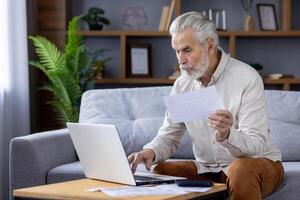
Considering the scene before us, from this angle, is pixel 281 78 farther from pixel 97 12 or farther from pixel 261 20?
pixel 97 12

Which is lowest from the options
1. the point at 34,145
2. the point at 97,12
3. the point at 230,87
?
the point at 34,145

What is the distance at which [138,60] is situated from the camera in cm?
492

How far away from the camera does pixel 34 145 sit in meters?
3.11

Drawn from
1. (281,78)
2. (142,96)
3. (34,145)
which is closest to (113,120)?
(142,96)

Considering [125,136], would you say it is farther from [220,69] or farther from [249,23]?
[249,23]

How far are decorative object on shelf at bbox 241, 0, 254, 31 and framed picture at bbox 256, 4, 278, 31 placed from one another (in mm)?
72

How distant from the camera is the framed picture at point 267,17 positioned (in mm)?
4891

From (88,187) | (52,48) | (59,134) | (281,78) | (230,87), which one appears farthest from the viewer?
(281,78)

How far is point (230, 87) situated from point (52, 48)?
2.11 m

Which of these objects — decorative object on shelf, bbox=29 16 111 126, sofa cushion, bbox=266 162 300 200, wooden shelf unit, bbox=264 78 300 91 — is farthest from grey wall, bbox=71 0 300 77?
sofa cushion, bbox=266 162 300 200

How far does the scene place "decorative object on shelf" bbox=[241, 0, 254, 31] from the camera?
15.9ft

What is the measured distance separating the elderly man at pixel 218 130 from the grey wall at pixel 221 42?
2.30 metres

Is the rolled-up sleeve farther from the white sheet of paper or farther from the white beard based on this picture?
the white sheet of paper

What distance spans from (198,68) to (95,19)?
2410mm
